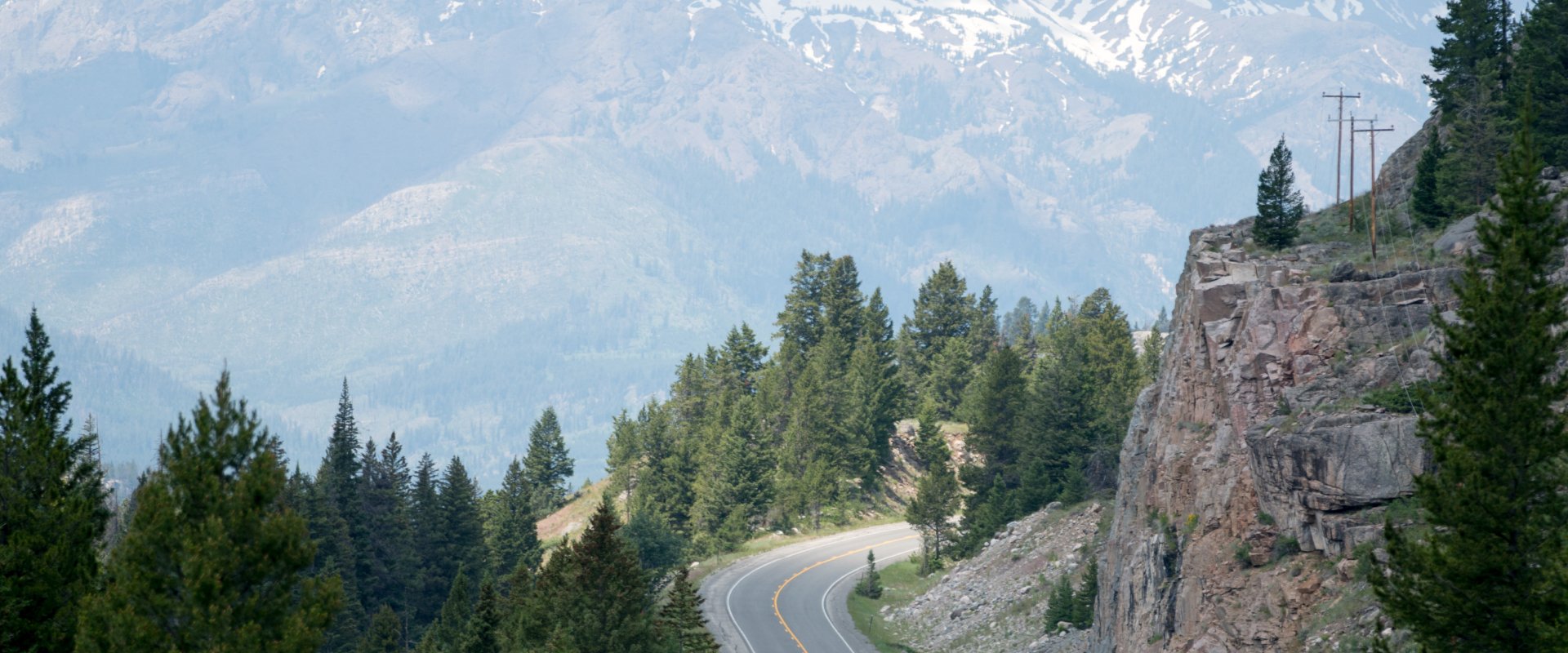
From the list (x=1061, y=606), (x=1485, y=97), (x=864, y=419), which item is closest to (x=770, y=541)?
(x=864, y=419)

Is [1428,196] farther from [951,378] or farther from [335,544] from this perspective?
[951,378]

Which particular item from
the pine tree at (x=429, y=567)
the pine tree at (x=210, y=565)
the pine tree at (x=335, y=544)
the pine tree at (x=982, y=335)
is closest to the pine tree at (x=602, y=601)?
the pine tree at (x=210, y=565)

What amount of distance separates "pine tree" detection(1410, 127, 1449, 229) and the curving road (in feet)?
100

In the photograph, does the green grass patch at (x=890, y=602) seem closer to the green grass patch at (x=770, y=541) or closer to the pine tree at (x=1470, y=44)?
the green grass patch at (x=770, y=541)

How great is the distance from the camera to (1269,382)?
3916cm

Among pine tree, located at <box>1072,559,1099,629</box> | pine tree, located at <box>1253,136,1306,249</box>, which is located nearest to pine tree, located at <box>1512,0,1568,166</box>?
pine tree, located at <box>1253,136,1306,249</box>

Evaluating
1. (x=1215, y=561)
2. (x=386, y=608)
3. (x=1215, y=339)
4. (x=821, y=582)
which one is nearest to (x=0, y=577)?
(x=1215, y=561)

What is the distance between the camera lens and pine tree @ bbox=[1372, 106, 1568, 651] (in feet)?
81.1

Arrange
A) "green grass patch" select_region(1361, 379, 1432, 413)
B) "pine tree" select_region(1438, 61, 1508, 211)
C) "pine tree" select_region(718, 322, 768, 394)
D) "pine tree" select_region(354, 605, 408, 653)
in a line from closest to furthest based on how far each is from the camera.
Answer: "green grass patch" select_region(1361, 379, 1432, 413)
"pine tree" select_region(1438, 61, 1508, 211)
"pine tree" select_region(354, 605, 408, 653)
"pine tree" select_region(718, 322, 768, 394)

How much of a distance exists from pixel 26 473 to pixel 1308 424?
2852 cm

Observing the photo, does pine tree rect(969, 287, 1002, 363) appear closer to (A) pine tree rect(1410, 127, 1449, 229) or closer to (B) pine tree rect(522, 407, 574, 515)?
(B) pine tree rect(522, 407, 574, 515)

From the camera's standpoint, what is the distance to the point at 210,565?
25375mm

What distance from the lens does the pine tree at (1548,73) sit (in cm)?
4581

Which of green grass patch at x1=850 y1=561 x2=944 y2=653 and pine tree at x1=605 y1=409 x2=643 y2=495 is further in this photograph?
pine tree at x1=605 y1=409 x2=643 y2=495
